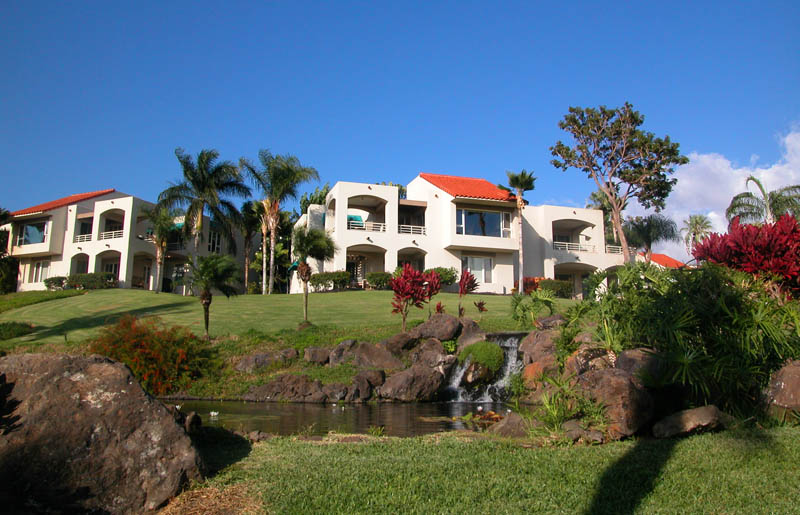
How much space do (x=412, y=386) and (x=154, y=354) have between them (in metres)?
8.28

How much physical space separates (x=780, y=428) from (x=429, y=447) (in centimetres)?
479

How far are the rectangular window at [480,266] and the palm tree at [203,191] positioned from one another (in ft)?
60.2

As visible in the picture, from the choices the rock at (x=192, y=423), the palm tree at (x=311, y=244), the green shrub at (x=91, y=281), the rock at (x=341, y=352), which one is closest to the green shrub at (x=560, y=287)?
the palm tree at (x=311, y=244)

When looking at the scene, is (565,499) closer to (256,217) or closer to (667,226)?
(256,217)

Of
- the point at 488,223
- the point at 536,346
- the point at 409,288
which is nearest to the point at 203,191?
the point at 488,223

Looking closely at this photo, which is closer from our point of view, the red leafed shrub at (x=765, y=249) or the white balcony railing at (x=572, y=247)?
the red leafed shrub at (x=765, y=249)

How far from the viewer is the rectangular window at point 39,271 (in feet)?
157

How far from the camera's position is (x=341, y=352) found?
776 inches

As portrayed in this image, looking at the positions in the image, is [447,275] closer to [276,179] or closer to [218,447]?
[276,179]

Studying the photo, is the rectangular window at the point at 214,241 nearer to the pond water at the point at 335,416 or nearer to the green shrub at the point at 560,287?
the green shrub at the point at 560,287

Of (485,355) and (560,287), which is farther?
(560,287)

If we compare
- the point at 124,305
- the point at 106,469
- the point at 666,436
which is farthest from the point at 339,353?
the point at 124,305

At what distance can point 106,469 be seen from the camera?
5.18 metres

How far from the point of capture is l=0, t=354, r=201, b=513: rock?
496 cm
